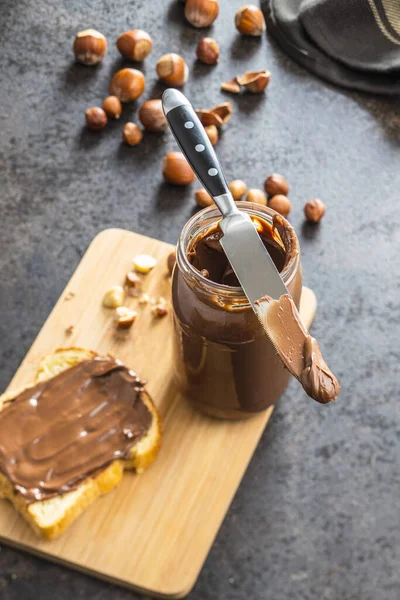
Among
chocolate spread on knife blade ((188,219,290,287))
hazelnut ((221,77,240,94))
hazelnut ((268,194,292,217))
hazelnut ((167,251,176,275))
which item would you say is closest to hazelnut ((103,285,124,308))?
hazelnut ((167,251,176,275))

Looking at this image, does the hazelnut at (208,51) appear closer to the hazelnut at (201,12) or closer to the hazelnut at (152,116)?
the hazelnut at (201,12)

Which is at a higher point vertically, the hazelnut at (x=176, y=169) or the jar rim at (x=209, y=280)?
the jar rim at (x=209, y=280)

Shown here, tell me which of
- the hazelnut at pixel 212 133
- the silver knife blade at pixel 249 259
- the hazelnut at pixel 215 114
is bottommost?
the hazelnut at pixel 212 133

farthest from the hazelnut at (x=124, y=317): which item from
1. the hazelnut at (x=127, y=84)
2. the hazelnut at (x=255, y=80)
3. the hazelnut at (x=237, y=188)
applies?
the hazelnut at (x=255, y=80)

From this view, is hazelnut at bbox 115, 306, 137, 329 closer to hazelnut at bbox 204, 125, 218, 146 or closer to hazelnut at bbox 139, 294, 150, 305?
hazelnut at bbox 139, 294, 150, 305

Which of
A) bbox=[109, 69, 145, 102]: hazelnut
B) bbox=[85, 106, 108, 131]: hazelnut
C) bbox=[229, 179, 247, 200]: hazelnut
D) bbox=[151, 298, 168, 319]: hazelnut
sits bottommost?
bbox=[151, 298, 168, 319]: hazelnut

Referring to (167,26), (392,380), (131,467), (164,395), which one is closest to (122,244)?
(164,395)

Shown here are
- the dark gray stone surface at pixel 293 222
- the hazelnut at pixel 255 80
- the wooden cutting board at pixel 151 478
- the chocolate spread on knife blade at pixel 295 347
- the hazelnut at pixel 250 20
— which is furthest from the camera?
the hazelnut at pixel 250 20
